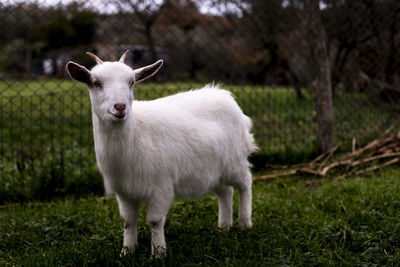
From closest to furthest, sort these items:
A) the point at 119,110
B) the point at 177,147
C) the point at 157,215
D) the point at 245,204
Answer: the point at 119,110 < the point at 157,215 < the point at 177,147 < the point at 245,204

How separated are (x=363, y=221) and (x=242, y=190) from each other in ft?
3.44

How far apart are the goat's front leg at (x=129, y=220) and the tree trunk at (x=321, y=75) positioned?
3.41 meters

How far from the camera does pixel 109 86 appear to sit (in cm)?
250

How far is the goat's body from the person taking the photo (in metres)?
2.77

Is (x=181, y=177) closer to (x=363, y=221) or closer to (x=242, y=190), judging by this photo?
(x=242, y=190)

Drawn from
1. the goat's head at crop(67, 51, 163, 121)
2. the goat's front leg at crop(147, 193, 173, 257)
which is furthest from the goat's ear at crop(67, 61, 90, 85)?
the goat's front leg at crop(147, 193, 173, 257)

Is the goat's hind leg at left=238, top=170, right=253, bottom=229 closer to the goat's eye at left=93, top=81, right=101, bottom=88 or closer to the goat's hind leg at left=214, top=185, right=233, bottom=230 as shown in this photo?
the goat's hind leg at left=214, top=185, right=233, bottom=230

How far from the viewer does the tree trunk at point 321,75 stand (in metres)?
5.34

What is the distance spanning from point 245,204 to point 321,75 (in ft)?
8.99

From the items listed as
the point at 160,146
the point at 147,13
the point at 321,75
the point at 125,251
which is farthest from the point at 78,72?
the point at 321,75

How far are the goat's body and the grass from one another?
1.46 feet

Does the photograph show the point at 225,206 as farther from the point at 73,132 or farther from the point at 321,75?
the point at 73,132

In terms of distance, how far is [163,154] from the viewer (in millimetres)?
2875

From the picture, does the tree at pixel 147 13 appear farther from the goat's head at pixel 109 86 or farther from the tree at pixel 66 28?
the goat's head at pixel 109 86
